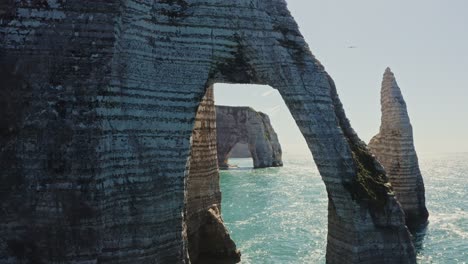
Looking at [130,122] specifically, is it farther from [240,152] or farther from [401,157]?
[240,152]

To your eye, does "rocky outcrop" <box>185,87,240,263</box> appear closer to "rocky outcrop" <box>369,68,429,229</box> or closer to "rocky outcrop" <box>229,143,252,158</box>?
"rocky outcrop" <box>369,68,429,229</box>

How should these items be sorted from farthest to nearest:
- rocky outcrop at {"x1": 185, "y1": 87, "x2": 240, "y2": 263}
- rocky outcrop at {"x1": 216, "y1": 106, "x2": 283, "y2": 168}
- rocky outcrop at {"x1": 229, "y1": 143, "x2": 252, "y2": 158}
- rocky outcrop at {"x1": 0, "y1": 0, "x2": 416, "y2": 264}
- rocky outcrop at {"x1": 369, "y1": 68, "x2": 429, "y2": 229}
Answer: rocky outcrop at {"x1": 229, "y1": 143, "x2": 252, "y2": 158}, rocky outcrop at {"x1": 216, "y1": 106, "x2": 283, "y2": 168}, rocky outcrop at {"x1": 369, "y1": 68, "x2": 429, "y2": 229}, rocky outcrop at {"x1": 185, "y1": 87, "x2": 240, "y2": 263}, rocky outcrop at {"x1": 0, "y1": 0, "x2": 416, "y2": 264}

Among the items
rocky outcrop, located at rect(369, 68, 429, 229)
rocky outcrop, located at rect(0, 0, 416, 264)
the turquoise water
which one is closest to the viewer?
rocky outcrop, located at rect(0, 0, 416, 264)

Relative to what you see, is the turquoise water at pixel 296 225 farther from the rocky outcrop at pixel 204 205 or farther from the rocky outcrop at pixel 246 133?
the rocky outcrop at pixel 246 133

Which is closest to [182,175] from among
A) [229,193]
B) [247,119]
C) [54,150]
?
[54,150]

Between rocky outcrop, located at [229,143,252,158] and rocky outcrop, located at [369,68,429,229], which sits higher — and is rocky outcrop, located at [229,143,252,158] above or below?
below

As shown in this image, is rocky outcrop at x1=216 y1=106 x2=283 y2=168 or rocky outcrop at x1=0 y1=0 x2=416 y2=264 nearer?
rocky outcrop at x1=0 y1=0 x2=416 y2=264

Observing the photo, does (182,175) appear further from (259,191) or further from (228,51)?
(259,191)

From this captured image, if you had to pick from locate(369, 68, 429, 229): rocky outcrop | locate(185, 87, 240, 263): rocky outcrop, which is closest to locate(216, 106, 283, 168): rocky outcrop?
locate(369, 68, 429, 229): rocky outcrop
